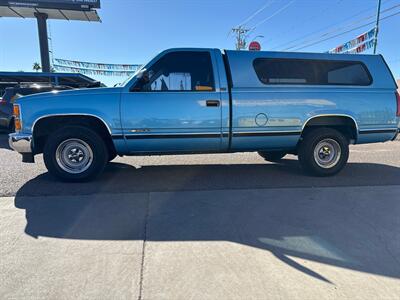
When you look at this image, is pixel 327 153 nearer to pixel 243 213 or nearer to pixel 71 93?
pixel 243 213

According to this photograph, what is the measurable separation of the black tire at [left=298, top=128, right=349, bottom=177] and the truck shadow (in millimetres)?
204

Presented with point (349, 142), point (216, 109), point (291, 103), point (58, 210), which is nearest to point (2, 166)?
point (58, 210)

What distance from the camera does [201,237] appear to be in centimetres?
330

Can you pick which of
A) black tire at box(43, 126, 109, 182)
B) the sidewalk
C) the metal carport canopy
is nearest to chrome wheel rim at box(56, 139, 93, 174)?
black tire at box(43, 126, 109, 182)

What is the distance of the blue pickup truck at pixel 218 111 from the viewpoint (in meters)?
4.99

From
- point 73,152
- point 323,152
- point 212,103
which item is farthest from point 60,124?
point 323,152

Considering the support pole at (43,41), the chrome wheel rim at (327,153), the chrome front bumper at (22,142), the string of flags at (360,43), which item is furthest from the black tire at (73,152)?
the support pole at (43,41)

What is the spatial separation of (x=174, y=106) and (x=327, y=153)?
2837mm

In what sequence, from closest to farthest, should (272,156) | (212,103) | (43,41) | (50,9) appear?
(212,103)
(272,156)
(50,9)
(43,41)

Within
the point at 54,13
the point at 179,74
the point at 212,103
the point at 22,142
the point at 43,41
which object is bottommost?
the point at 22,142

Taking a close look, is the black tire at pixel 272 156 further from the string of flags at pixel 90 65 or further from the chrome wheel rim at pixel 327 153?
the string of flags at pixel 90 65

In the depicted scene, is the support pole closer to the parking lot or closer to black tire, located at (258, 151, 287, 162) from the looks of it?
the parking lot

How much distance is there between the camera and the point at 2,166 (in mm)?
6367

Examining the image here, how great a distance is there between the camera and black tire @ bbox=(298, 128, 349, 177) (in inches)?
220
